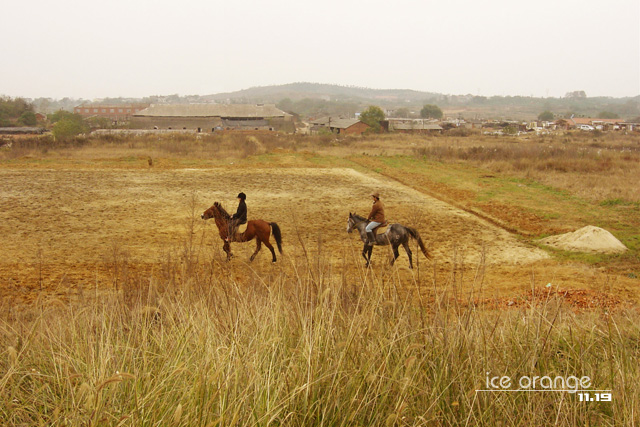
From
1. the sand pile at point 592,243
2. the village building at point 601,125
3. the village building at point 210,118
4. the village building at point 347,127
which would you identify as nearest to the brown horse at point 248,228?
the sand pile at point 592,243

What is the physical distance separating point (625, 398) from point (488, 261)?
30.6ft

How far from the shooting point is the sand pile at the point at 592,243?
41.0ft

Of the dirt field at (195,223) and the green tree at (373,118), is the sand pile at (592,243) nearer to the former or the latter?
the dirt field at (195,223)

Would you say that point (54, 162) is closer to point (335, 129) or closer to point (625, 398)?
point (625, 398)

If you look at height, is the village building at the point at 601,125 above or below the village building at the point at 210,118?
below

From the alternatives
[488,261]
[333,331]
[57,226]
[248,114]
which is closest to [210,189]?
[57,226]

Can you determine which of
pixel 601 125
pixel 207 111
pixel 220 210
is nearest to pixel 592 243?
pixel 220 210

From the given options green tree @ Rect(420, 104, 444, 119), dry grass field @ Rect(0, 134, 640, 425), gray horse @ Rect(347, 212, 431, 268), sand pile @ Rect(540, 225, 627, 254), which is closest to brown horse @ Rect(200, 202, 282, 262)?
dry grass field @ Rect(0, 134, 640, 425)

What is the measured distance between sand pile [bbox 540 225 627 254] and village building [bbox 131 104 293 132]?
52063 mm

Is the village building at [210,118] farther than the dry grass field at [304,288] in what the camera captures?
Yes

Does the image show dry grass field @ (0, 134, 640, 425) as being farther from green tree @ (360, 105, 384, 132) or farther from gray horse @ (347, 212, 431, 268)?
green tree @ (360, 105, 384, 132)

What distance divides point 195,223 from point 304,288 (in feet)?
37.5

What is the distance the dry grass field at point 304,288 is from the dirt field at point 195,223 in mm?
101

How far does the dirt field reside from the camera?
1002 cm
